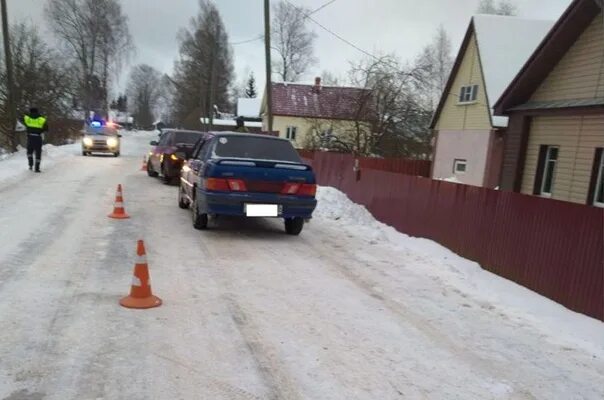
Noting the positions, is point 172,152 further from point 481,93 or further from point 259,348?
point 481,93

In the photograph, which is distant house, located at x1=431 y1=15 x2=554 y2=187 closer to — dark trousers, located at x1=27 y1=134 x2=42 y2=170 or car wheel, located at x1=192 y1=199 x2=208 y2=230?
car wheel, located at x1=192 y1=199 x2=208 y2=230

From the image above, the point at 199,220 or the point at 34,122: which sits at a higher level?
the point at 34,122

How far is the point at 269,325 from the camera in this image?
193 inches

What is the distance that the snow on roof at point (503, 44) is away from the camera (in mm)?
21500

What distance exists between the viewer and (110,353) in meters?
4.09

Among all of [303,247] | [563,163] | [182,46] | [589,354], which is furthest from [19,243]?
[182,46]

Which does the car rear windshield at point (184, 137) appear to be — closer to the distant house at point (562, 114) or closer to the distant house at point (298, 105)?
the distant house at point (562, 114)

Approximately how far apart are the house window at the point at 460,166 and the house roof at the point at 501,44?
8.83 feet

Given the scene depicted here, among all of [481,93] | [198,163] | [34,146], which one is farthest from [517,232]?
[481,93]

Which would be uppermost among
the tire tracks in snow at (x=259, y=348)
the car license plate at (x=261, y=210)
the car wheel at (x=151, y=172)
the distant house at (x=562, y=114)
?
the distant house at (x=562, y=114)

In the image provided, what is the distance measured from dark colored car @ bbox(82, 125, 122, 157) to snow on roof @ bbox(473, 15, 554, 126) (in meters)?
18.0

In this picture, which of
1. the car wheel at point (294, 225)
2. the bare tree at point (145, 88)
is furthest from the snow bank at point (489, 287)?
the bare tree at point (145, 88)

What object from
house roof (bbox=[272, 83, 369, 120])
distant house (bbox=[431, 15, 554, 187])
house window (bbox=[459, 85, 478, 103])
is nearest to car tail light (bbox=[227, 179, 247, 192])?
distant house (bbox=[431, 15, 554, 187])

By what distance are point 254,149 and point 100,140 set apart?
20.0m
